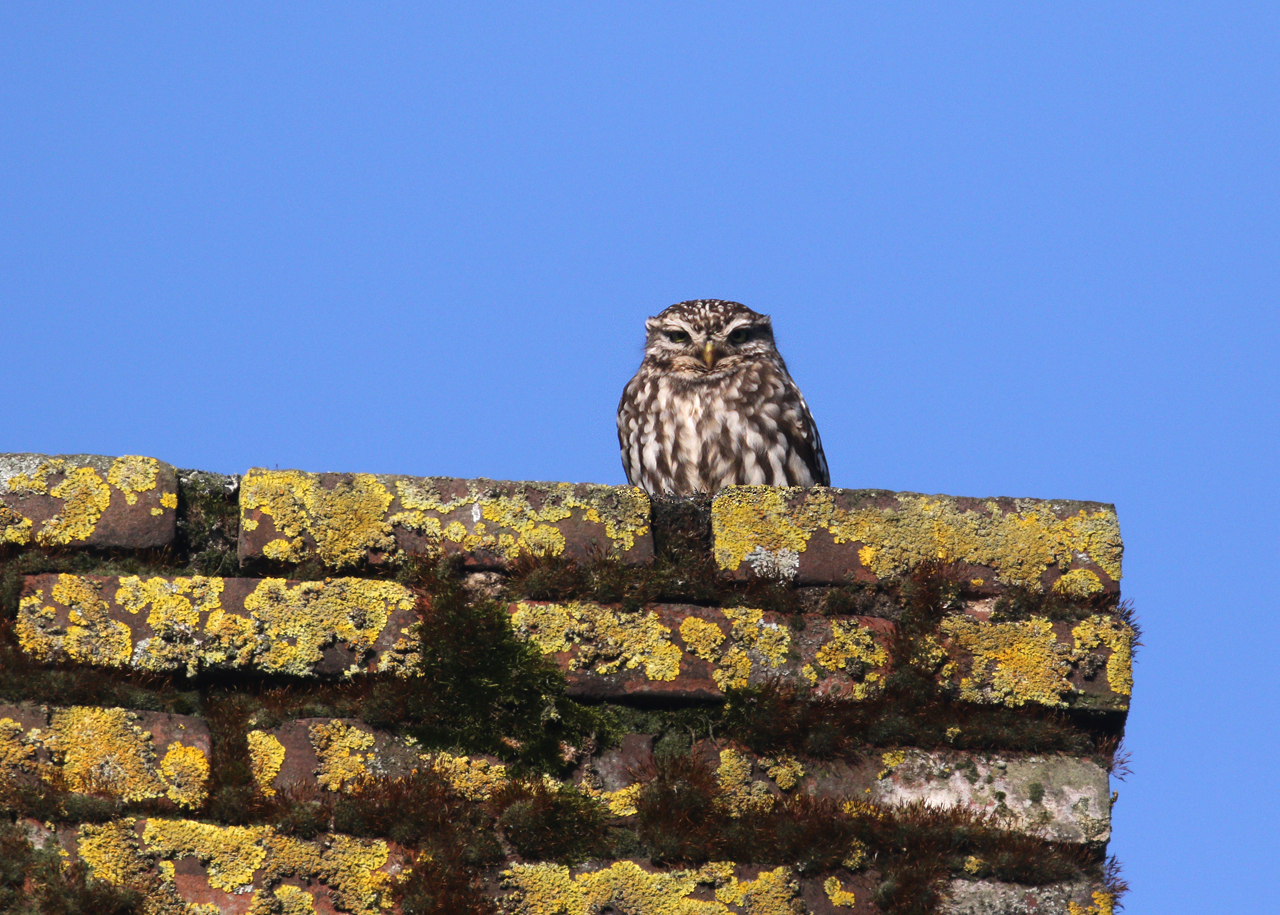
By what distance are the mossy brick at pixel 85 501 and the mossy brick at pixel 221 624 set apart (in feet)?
0.36

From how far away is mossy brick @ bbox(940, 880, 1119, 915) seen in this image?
2678mm

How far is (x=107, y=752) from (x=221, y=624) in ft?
1.03

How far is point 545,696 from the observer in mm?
2734

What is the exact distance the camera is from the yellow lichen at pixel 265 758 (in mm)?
2580

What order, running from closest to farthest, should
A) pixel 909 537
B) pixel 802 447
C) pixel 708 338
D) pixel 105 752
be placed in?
pixel 105 752 → pixel 909 537 → pixel 802 447 → pixel 708 338

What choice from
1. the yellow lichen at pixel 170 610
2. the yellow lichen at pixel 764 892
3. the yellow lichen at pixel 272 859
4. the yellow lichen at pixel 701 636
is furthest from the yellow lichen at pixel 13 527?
the yellow lichen at pixel 764 892

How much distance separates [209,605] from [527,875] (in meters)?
0.81

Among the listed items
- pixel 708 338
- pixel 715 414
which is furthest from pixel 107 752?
pixel 708 338

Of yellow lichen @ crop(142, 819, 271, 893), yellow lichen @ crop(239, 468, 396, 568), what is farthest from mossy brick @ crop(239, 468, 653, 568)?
yellow lichen @ crop(142, 819, 271, 893)

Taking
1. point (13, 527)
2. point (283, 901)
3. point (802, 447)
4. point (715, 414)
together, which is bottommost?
point (283, 901)

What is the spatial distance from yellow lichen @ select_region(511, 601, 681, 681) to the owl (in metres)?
3.12

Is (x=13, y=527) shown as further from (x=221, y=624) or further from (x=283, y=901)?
(x=283, y=901)

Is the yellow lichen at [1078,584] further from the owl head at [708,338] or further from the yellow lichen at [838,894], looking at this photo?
the owl head at [708,338]

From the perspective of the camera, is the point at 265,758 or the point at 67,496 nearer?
the point at 265,758
